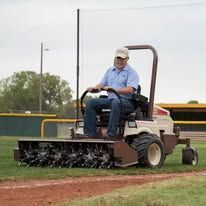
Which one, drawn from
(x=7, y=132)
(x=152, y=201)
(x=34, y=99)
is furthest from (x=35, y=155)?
(x=34, y=99)

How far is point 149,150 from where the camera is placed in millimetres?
11188

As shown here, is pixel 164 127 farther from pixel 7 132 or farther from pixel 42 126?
pixel 7 132

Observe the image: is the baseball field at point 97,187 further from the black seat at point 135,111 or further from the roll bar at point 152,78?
the roll bar at point 152,78

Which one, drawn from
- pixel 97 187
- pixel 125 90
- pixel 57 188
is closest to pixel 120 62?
pixel 125 90

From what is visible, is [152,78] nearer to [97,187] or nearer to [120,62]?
[120,62]

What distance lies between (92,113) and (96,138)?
0.42 m

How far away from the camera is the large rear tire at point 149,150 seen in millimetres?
11016

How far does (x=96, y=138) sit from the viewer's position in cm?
1124

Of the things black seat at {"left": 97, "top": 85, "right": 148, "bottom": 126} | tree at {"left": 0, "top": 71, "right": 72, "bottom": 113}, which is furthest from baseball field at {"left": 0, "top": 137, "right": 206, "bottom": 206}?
tree at {"left": 0, "top": 71, "right": 72, "bottom": 113}

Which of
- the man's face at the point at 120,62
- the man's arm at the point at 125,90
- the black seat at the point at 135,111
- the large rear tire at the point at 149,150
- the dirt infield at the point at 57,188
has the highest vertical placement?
the man's face at the point at 120,62

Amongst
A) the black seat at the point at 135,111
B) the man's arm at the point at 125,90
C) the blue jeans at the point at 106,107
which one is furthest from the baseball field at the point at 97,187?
the man's arm at the point at 125,90

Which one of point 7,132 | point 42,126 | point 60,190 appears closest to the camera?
point 60,190

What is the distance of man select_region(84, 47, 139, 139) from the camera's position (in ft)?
35.8

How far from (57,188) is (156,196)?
1625 millimetres
